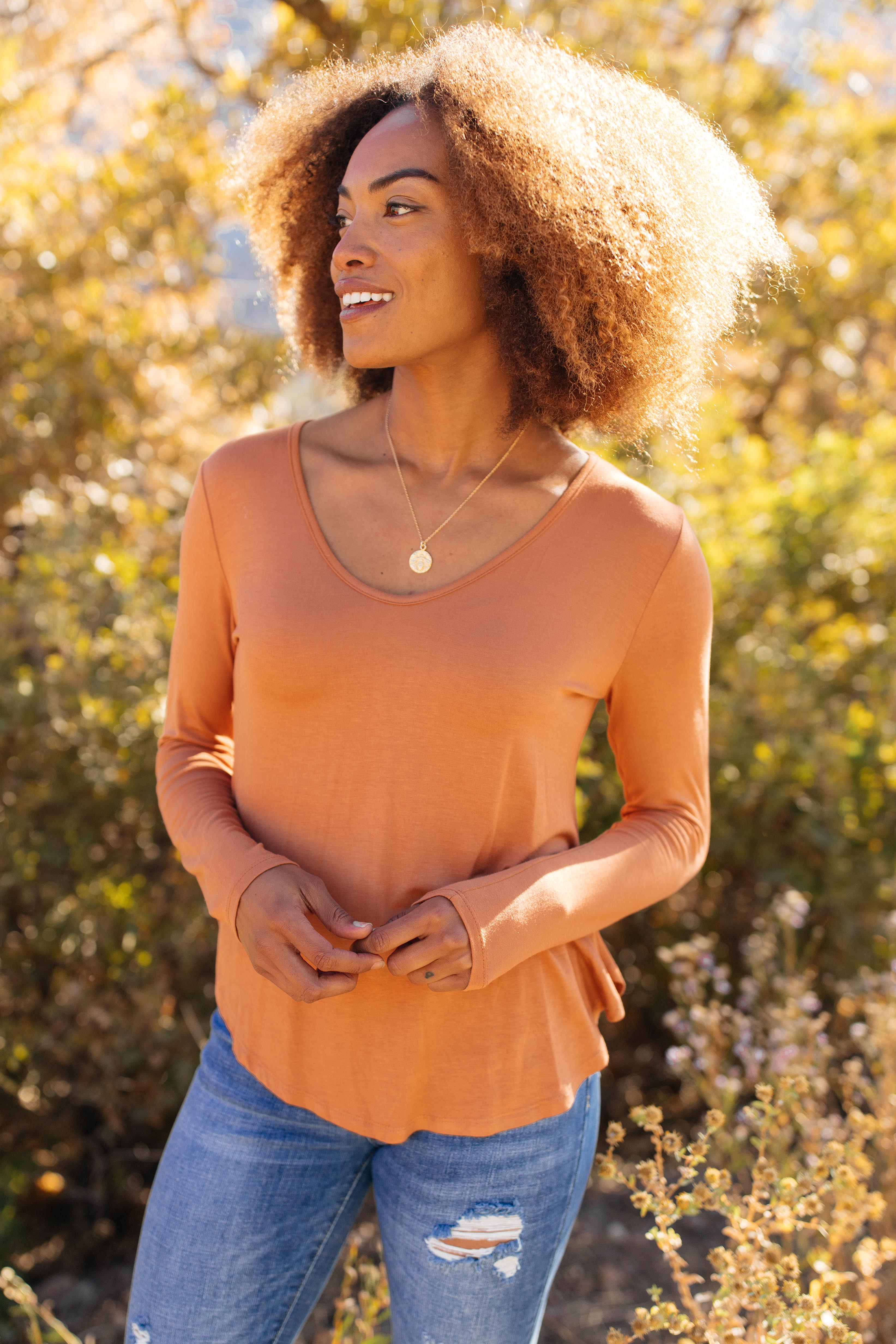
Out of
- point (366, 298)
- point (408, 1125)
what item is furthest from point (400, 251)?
point (408, 1125)

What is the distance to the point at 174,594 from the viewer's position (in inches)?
116

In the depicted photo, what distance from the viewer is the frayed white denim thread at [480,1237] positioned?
55.7 inches

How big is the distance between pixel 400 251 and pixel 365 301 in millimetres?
86

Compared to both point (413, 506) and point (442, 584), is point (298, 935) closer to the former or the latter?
point (442, 584)

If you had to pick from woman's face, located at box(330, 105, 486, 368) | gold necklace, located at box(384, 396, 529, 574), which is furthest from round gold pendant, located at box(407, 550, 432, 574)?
woman's face, located at box(330, 105, 486, 368)

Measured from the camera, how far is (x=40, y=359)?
3.78 meters

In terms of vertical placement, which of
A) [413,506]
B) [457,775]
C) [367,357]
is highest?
[367,357]

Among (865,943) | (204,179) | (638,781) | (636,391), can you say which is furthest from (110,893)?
(204,179)

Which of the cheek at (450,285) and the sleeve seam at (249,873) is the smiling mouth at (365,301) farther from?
the sleeve seam at (249,873)

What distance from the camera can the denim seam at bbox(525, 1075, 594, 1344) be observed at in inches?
59.1

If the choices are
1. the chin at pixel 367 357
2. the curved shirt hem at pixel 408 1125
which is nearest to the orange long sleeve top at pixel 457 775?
the curved shirt hem at pixel 408 1125

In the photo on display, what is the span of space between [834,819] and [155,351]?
2837 mm

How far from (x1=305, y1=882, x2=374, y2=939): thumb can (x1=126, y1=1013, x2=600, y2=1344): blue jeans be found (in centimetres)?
25

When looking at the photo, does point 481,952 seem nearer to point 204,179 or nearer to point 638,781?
point 638,781
